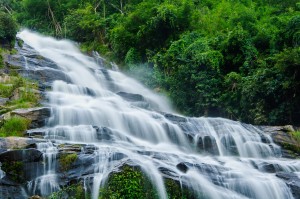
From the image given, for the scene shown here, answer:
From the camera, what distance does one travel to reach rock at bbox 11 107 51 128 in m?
12.9

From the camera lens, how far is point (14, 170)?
31.3ft

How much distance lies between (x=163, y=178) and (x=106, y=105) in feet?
24.1

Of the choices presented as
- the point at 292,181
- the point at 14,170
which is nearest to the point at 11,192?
the point at 14,170

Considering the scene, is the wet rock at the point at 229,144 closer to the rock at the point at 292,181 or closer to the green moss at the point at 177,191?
the rock at the point at 292,181

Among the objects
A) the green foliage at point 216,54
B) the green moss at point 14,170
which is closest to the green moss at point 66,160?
the green moss at point 14,170

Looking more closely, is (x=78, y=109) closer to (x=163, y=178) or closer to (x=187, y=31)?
(x=163, y=178)

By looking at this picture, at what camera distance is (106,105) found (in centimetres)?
1609

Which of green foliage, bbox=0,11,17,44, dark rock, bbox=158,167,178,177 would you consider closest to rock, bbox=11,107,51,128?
dark rock, bbox=158,167,178,177

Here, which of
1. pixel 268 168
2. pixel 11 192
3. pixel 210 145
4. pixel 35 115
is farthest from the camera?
pixel 210 145

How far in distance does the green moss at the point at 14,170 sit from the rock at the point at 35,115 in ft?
10.9

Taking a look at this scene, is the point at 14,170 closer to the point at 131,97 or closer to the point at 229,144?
the point at 229,144

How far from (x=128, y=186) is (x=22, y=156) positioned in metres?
2.91

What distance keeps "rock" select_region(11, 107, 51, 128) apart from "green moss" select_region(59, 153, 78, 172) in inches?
133

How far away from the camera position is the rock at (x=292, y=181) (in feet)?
32.6
